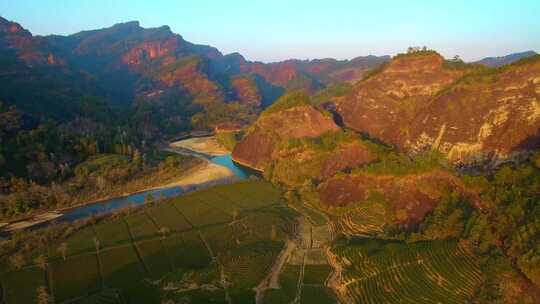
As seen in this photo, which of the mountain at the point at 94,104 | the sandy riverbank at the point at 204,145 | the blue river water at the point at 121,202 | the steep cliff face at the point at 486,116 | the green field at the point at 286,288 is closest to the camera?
the green field at the point at 286,288

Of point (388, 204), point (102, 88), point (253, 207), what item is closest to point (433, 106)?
point (388, 204)

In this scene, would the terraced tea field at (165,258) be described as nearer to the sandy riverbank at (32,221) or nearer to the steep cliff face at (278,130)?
the sandy riverbank at (32,221)

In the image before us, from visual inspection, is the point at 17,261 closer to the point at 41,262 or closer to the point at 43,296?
the point at 41,262

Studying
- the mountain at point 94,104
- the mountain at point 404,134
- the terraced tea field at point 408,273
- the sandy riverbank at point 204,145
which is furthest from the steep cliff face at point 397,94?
the mountain at point 94,104

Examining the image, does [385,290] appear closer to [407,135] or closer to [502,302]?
[502,302]

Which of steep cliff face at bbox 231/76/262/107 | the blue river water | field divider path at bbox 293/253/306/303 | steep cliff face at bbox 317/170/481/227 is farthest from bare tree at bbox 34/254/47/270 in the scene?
steep cliff face at bbox 231/76/262/107
